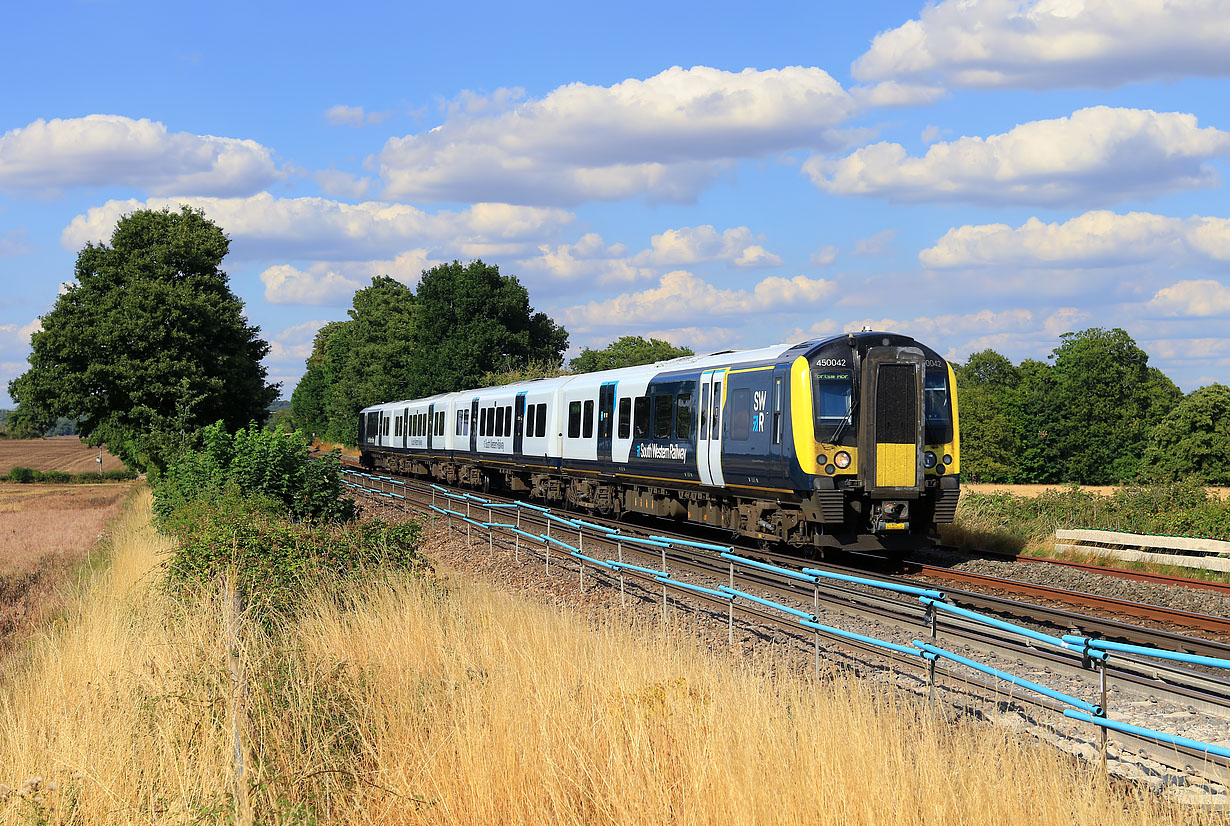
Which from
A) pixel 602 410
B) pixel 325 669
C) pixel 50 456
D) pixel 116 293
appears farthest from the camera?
pixel 50 456

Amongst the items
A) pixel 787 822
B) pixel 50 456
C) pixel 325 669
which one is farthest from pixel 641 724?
pixel 50 456

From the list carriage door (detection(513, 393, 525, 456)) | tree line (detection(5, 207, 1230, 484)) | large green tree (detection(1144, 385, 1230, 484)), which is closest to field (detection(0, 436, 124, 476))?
tree line (detection(5, 207, 1230, 484))

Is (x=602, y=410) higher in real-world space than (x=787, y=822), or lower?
higher

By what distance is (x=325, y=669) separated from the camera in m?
7.52

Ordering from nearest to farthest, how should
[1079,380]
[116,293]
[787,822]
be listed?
[787,822], [116,293], [1079,380]

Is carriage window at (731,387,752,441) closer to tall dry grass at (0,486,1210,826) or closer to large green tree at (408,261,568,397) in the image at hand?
tall dry grass at (0,486,1210,826)

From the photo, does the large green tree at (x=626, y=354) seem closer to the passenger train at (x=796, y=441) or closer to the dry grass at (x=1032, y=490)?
the dry grass at (x=1032, y=490)

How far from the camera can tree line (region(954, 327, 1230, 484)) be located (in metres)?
55.5

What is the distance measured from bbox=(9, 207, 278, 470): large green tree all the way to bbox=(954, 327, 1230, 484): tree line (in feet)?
146

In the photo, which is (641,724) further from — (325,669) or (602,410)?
(602,410)

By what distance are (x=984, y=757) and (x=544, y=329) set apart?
219 feet

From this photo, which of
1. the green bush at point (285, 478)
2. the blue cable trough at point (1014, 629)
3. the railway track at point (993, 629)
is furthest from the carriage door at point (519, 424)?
the blue cable trough at point (1014, 629)

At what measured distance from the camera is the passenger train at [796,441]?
1455cm

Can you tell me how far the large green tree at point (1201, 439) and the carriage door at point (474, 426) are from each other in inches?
1455
